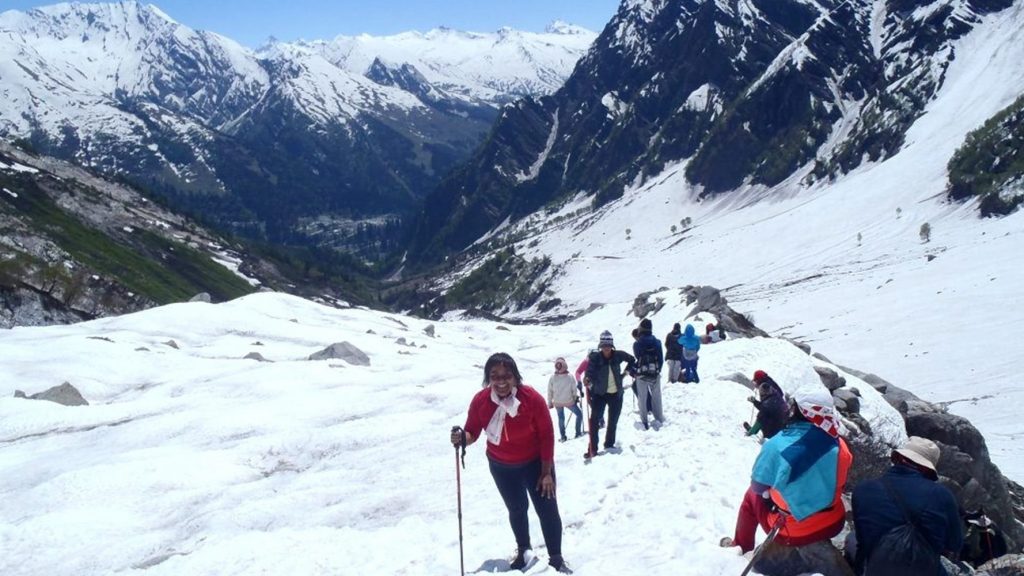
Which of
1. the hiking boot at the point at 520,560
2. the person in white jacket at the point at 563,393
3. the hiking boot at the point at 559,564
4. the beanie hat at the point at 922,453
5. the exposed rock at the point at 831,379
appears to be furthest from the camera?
the exposed rock at the point at 831,379

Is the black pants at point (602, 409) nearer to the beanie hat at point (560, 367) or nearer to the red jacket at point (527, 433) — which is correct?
the beanie hat at point (560, 367)

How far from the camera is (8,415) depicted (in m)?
22.1

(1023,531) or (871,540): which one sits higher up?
(871,540)

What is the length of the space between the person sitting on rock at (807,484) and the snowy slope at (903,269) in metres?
24.8

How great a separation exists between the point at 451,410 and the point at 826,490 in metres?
16.3

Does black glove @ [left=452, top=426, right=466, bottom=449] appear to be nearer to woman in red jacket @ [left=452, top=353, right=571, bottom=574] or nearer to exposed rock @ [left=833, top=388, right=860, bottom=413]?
woman in red jacket @ [left=452, top=353, right=571, bottom=574]

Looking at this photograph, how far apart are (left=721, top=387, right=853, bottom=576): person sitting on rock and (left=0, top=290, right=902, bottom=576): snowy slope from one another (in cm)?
108

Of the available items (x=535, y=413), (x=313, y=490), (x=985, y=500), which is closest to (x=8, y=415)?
(x=313, y=490)

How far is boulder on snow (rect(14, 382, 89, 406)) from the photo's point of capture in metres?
24.4

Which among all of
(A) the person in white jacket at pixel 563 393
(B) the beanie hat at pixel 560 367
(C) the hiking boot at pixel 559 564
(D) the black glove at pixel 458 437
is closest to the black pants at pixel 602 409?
(A) the person in white jacket at pixel 563 393

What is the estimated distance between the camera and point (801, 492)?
820 cm

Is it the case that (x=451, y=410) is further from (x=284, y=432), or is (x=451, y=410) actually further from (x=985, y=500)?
(x=985, y=500)

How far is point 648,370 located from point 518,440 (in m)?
8.64

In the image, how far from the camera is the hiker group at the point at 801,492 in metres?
7.00
